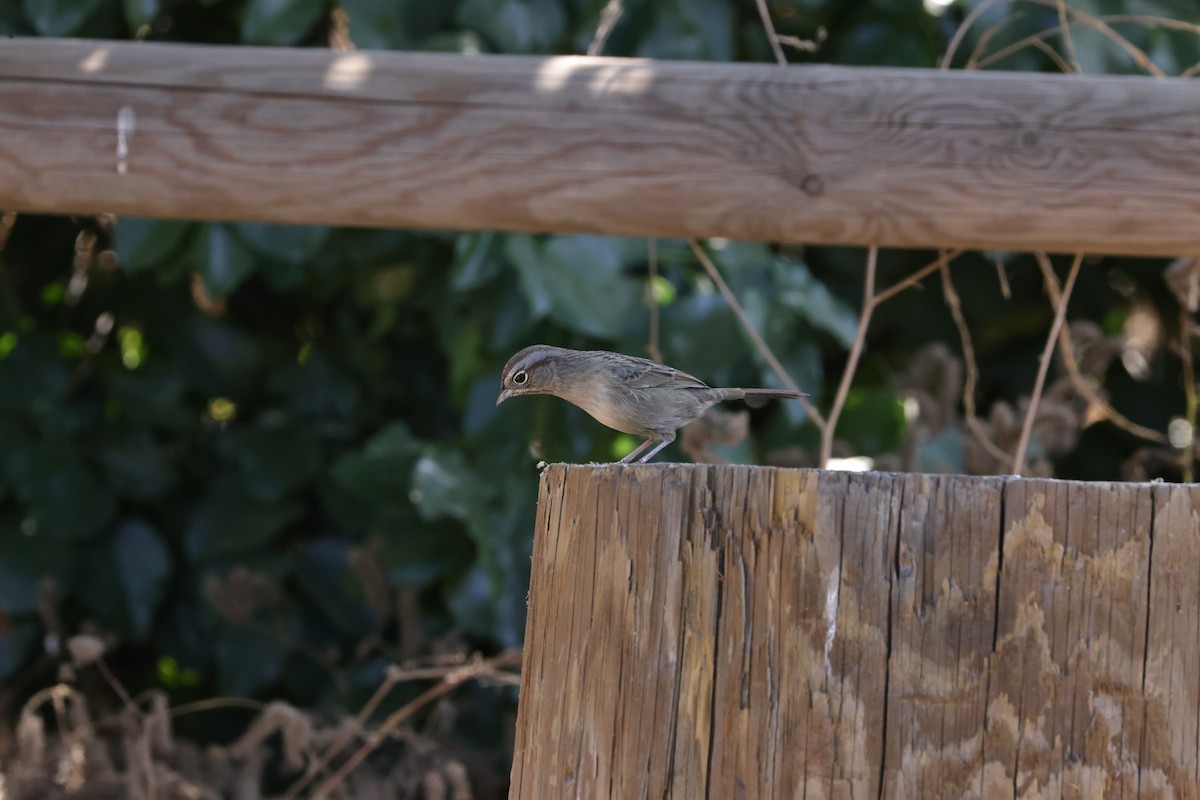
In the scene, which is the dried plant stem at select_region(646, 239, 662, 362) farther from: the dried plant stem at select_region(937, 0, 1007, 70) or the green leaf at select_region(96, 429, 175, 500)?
the green leaf at select_region(96, 429, 175, 500)

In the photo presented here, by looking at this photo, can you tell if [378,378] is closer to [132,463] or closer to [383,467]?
[383,467]

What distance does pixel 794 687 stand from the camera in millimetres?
1729

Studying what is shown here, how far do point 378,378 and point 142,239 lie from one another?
4.40ft

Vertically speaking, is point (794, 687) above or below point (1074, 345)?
below

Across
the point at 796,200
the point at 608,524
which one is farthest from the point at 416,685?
the point at 608,524

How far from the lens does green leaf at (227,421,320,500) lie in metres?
4.89

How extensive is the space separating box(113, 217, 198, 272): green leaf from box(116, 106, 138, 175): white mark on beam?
943 mm

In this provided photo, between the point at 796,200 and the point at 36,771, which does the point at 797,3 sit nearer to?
the point at 796,200

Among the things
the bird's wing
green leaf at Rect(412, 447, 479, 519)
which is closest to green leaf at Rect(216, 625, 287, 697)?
green leaf at Rect(412, 447, 479, 519)

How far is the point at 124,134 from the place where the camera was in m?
3.07

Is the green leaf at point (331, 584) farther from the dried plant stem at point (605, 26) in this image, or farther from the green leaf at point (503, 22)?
the dried plant stem at point (605, 26)

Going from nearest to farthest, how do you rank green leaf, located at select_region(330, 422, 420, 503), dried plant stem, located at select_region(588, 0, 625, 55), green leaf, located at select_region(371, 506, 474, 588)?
1. dried plant stem, located at select_region(588, 0, 625, 55)
2. green leaf, located at select_region(330, 422, 420, 503)
3. green leaf, located at select_region(371, 506, 474, 588)

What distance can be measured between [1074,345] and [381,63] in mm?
2533

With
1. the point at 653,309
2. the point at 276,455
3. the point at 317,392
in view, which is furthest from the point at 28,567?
the point at 653,309
